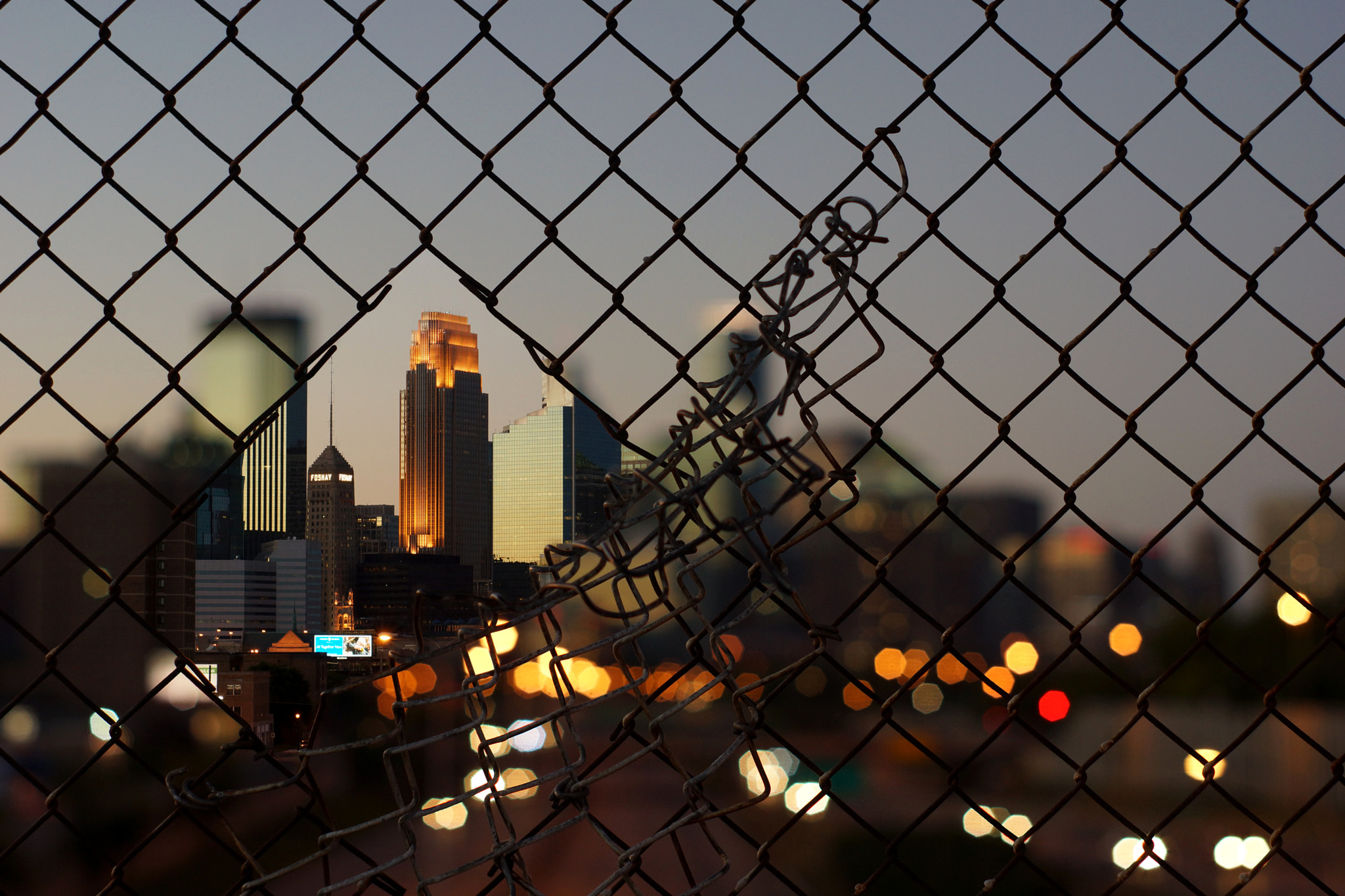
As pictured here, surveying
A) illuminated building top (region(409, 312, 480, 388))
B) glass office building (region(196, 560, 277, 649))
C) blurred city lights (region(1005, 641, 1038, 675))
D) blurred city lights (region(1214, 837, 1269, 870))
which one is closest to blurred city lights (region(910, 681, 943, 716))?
blurred city lights (region(1214, 837, 1269, 870))

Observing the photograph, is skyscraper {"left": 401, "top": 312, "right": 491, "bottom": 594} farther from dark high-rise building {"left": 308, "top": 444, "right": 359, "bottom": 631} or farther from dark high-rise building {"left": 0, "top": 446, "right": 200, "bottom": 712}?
dark high-rise building {"left": 0, "top": 446, "right": 200, "bottom": 712}

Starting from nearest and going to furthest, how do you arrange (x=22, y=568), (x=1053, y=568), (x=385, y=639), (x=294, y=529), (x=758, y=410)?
(x=758, y=410) → (x=385, y=639) → (x=22, y=568) → (x=1053, y=568) → (x=294, y=529)

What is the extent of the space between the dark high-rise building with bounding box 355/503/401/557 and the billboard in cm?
147

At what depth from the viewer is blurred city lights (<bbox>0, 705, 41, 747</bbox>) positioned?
1.37 meters

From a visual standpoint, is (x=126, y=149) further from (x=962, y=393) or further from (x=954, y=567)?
(x=954, y=567)

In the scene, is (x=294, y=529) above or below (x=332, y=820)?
above

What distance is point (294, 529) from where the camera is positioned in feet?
32.1

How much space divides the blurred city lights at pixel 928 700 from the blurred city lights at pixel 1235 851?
10.5 meters

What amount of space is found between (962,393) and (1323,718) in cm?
2287

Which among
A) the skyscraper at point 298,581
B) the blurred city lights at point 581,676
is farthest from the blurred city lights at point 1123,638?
the skyscraper at point 298,581

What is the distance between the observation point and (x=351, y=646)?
1048 mm

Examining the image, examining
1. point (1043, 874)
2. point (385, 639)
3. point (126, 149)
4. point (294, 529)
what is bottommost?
point (1043, 874)

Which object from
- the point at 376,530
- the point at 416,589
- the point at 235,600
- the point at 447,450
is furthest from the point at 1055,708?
the point at 416,589

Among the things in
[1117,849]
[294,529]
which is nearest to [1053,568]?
[294,529]
